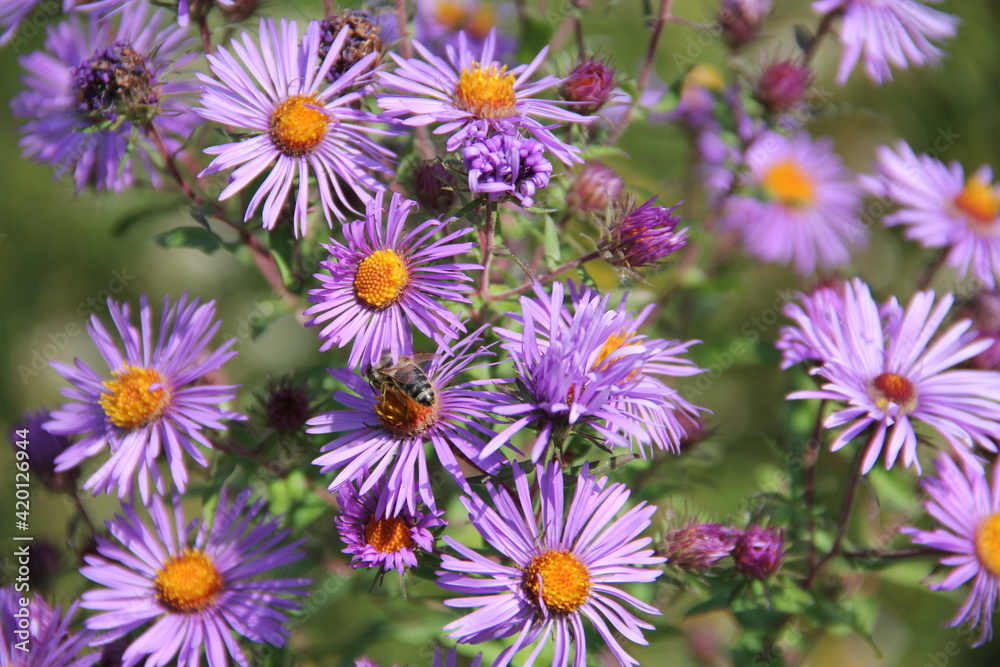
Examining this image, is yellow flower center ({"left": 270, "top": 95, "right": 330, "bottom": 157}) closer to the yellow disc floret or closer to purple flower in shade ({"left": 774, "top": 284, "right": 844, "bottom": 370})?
purple flower in shade ({"left": 774, "top": 284, "right": 844, "bottom": 370})

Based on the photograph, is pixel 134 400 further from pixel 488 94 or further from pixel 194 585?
pixel 488 94

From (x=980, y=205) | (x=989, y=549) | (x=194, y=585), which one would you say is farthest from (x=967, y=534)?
(x=194, y=585)

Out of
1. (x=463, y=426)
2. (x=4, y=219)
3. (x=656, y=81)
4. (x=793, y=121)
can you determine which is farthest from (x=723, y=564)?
(x=4, y=219)

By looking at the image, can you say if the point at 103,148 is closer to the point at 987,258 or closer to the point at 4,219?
the point at 4,219

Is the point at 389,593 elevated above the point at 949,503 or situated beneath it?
situated beneath

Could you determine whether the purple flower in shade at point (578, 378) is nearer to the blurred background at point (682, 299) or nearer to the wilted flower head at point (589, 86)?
the wilted flower head at point (589, 86)

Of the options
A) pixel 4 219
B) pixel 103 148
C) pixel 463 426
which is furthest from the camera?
pixel 4 219

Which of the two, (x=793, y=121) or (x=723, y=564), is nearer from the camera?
(x=723, y=564)
